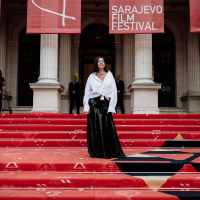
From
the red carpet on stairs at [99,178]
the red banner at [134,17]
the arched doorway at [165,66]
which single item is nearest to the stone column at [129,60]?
the arched doorway at [165,66]

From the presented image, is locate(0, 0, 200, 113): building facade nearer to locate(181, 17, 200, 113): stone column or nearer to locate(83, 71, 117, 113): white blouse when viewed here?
locate(181, 17, 200, 113): stone column

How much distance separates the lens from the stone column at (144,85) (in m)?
9.84

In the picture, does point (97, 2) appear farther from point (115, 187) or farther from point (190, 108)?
point (115, 187)

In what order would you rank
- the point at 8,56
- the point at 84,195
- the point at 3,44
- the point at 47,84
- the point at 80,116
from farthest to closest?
1. the point at 8,56
2. the point at 3,44
3. the point at 47,84
4. the point at 80,116
5. the point at 84,195

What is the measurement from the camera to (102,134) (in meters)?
4.59

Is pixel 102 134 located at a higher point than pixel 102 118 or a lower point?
lower

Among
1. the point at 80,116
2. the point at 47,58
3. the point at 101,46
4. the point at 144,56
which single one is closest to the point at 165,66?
the point at 101,46

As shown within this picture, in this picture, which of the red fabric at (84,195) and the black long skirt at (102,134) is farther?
the black long skirt at (102,134)

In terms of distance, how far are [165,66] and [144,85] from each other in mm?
5087

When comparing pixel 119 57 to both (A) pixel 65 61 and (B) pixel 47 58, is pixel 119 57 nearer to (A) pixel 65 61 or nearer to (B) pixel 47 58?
(A) pixel 65 61

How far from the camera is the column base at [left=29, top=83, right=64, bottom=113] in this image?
32.0 feet

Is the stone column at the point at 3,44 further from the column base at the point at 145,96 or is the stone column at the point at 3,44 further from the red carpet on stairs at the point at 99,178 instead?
the red carpet on stairs at the point at 99,178

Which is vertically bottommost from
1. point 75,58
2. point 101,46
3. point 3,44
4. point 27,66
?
point 27,66

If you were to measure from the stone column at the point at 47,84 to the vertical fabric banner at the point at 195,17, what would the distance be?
5.37m
